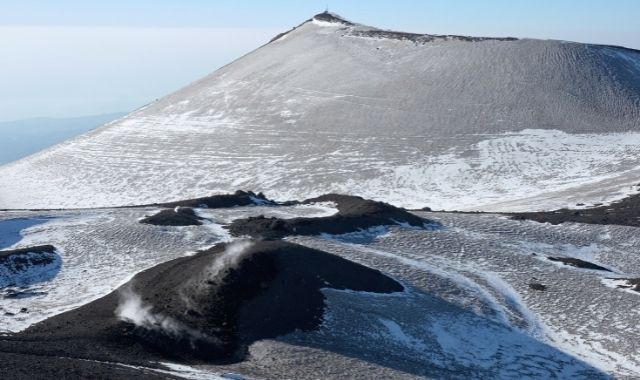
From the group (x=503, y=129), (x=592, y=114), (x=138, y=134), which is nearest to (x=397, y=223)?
(x=503, y=129)

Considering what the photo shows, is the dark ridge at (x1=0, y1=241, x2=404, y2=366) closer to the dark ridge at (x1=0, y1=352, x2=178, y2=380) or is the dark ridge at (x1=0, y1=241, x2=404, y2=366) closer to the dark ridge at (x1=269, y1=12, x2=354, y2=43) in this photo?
the dark ridge at (x1=0, y1=352, x2=178, y2=380)

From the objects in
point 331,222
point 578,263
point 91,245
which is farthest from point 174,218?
point 578,263

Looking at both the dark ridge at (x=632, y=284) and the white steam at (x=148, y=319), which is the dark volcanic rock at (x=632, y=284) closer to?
the dark ridge at (x=632, y=284)

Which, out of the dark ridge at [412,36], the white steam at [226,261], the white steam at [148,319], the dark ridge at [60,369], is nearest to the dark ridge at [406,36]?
the dark ridge at [412,36]

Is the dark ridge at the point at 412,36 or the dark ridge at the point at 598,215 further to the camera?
the dark ridge at the point at 412,36

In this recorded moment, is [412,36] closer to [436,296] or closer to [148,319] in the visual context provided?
[436,296]

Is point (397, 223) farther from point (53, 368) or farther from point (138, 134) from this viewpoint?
point (138, 134)

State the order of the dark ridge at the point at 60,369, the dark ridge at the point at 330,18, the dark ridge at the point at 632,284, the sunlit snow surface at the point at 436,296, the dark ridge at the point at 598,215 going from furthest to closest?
the dark ridge at the point at 330,18 < the dark ridge at the point at 598,215 < the dark ridge at the point at 632,284 < the sunlit snow surface at the point at 436,296 < the dark ridge at the point at 60,369
